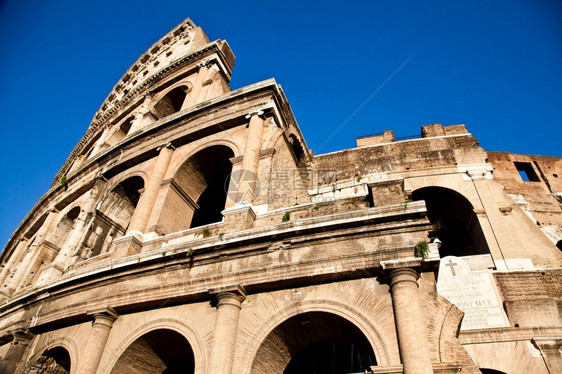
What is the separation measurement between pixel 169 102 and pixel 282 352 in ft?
43.4

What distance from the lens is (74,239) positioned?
1141 cm

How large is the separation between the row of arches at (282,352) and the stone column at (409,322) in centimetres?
64

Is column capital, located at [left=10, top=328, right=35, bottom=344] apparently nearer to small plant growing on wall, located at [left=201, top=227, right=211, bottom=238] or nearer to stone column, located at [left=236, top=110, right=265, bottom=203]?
small plant growing on wall, located at [left=201, top=227, right=211, bottom=238]

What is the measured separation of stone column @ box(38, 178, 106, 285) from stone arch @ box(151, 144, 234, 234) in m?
3.16

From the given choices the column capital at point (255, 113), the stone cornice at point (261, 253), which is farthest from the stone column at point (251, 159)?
the stone cornice at point (261, 253)

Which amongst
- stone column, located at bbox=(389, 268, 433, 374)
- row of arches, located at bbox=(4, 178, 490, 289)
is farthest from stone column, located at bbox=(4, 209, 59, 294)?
stone column, located at bbox=(389, 268, 433, 374)

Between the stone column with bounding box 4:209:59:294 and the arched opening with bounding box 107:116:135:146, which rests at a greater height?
the arched opening with bounding box 107:116:135:146

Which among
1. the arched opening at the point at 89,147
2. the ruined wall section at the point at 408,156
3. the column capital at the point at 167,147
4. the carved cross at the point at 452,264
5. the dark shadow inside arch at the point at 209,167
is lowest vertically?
the carved cross at the point at 452,264

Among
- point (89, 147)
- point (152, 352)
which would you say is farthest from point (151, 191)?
point (89, 147)

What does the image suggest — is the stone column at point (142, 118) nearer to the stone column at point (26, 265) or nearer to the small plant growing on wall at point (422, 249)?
the stone column at point (26, 265)

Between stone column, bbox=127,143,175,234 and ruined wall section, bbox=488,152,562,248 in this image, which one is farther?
ruined wall section, bbox=488,152,562,248

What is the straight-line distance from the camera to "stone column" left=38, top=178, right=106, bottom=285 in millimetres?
10734

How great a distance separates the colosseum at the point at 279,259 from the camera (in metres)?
6.29

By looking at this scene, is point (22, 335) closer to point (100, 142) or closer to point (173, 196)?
point (173, 196)
